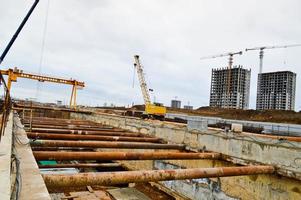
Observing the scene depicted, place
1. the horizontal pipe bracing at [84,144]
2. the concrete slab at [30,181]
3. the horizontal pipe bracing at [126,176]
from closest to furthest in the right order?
the concrete slab at [30,181] → the horizontal pipe bracing at [126,176] → the horizontal pipe bracing at [84,144]

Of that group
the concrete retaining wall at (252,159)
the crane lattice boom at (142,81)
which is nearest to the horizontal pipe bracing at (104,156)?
the concrete retaining wall at (252,159)

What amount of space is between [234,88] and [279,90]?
9.55 m

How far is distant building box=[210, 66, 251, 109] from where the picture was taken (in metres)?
62.1

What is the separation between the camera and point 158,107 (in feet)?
94.6

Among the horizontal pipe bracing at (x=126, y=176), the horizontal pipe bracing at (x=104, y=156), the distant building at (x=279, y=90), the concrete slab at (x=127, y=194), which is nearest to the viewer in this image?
the horizontal pipe bracing at (x=126, y=176)

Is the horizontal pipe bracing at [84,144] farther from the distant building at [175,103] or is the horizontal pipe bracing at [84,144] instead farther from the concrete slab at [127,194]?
the distant building at [175,103]

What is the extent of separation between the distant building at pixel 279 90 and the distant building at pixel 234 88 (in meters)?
4.03

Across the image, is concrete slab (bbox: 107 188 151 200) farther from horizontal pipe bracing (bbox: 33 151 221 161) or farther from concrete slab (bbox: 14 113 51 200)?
Answer: concrete slab (bbox: 14 113 51 200)

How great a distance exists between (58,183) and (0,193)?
44.4 inches

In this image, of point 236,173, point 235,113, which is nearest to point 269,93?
point 235,113

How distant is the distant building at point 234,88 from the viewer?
62062mm

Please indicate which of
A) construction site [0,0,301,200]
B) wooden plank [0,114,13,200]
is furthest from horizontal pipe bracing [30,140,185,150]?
wooden plank [0,114,13,200]

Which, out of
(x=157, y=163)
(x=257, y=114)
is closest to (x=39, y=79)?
(x=157, y=163)

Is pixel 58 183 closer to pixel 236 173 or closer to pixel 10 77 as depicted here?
pixel 236 173
